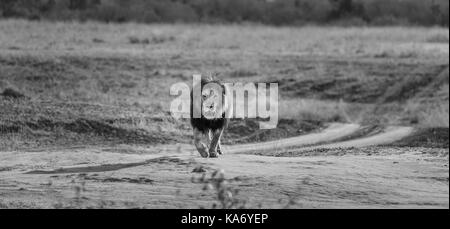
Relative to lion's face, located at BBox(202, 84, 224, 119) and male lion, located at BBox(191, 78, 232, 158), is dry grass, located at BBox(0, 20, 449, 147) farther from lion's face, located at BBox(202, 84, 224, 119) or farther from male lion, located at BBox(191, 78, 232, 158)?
lion's face, located at BBox(202, 84, 224, 119)

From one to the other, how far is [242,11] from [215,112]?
4621 cm

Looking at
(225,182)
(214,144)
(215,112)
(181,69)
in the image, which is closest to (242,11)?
(181,69)

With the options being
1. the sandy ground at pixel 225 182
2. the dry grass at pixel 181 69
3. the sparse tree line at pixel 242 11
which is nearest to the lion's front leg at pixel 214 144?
the sandy ground at pixel 225 182

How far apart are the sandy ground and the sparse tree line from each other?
37.1 metres

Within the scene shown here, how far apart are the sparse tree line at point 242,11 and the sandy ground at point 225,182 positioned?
122ft

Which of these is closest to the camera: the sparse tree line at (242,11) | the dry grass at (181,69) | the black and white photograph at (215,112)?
the black and white photograph at (215,112)

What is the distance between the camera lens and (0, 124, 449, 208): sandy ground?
34.7ft

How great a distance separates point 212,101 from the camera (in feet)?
43.2

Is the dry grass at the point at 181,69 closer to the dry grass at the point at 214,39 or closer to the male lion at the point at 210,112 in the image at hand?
the dry grass at the point at 214,39

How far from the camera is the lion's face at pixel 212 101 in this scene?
42.8ft

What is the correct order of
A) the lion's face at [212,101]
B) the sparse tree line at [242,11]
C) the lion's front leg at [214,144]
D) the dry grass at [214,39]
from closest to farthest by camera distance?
the lion's face at [212,101] < the lion's front leg at [214,144] < the dry grass at [214,39] < the sparse tree line at [242,11]

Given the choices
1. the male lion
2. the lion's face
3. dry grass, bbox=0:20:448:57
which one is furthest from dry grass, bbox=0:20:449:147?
the lion's face

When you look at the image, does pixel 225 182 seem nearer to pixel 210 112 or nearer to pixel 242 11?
pixel 210 112

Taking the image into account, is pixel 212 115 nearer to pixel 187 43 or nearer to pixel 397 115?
pixel 397 115
